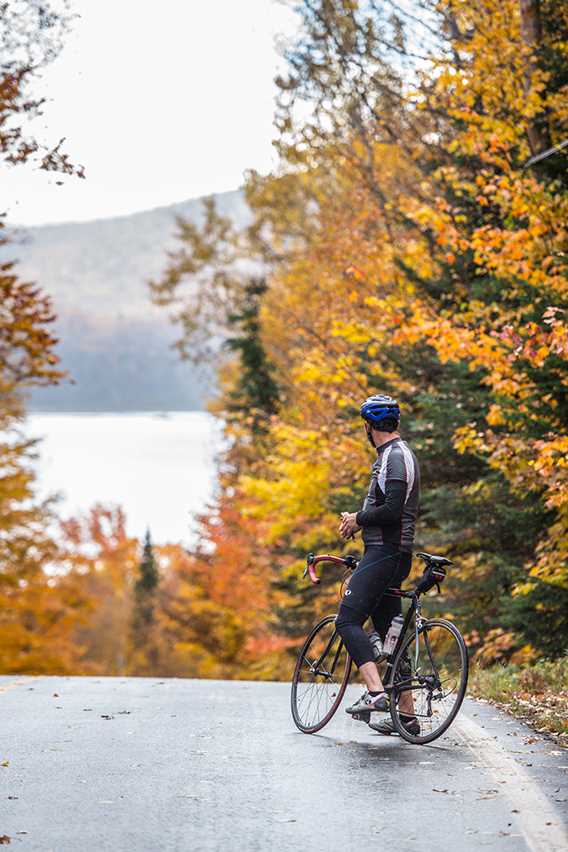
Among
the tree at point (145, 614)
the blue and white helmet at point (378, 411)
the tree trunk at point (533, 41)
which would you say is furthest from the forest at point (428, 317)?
the tree at point (145, 614)

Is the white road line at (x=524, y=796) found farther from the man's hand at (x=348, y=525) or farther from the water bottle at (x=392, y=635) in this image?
the man's hand at (x=348, y=525)

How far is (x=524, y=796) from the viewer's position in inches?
241

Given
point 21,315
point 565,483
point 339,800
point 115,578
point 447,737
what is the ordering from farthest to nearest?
point 115,578, point 21,315, point 565,483, point 447,737, point 339,800

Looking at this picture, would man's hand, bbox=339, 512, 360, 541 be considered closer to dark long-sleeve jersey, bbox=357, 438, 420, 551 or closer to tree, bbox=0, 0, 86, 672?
dark long-sleeve jersey, bbox=357, 438, 420, 551

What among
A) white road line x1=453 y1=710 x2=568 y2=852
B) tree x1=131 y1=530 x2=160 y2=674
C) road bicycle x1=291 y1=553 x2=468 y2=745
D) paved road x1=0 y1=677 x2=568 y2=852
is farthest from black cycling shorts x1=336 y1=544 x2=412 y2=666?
tree x1=131 y1=530 x2=160 y2=674

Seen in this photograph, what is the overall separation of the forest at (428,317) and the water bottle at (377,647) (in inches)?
162

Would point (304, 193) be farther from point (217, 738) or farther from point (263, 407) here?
point (217, 738)

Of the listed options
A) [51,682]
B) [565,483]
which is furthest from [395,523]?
[51,682]

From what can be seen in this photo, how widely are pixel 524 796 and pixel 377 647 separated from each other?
195 centimetres

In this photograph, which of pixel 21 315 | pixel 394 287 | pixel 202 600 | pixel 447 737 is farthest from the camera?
pixel 202 600

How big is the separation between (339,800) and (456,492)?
10.6 meters

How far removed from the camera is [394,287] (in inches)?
893

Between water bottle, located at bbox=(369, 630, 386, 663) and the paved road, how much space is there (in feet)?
1.81

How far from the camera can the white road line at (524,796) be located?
5277 millimetres
